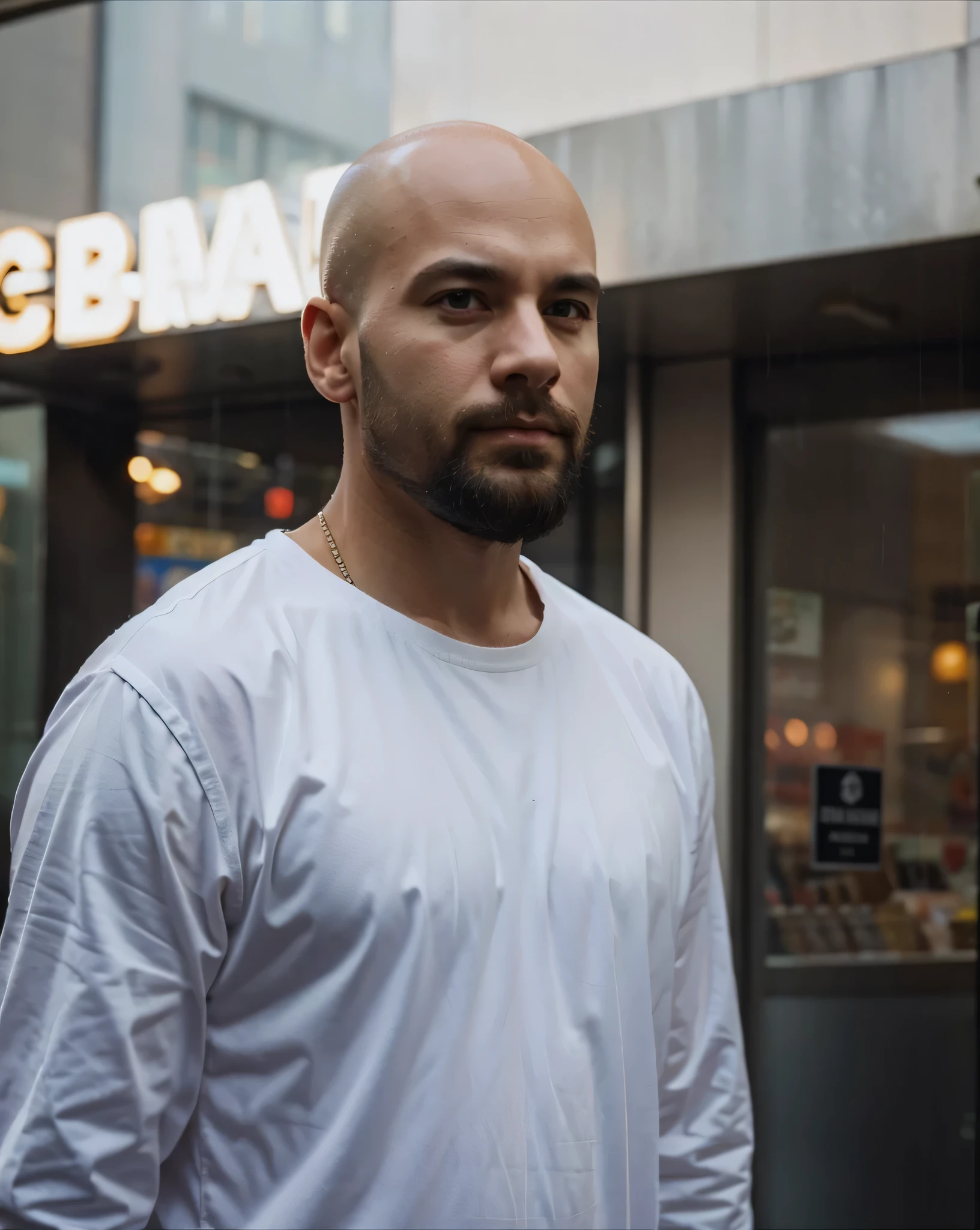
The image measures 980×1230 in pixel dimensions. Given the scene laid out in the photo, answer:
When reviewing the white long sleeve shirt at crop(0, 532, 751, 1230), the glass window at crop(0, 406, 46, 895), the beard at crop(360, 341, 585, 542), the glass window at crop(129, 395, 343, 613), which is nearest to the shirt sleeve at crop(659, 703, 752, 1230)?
the white long sleeve shirt at crop(0, 532, 751, 1230)

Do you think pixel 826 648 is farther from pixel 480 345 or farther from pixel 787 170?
pixel 480 345

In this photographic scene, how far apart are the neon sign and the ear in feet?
8.04

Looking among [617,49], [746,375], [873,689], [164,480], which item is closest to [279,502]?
[164,480]

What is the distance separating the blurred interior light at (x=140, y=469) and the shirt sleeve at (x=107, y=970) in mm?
3772

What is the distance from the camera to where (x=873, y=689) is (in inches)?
157

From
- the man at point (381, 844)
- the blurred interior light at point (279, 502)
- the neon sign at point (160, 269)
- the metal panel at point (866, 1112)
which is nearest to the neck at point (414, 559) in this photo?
the man at point (381, 844)

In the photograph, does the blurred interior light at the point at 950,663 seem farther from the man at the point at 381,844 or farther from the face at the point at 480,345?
the face at the point at 480,345

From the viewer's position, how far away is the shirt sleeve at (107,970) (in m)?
1.22

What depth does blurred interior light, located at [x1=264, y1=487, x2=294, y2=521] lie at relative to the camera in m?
4.61

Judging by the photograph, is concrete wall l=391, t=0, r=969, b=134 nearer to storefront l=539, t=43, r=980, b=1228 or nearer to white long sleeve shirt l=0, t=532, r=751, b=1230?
storefront l=539, t=43, r=980, b=1228

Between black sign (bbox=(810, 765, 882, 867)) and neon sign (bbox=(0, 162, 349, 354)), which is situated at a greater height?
neon sign (bbox=(0, 162, 349, 354))

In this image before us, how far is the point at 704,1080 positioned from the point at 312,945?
0.60 meters

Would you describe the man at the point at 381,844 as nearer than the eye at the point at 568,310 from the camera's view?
Yes

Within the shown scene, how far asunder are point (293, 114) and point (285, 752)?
3472 mm
